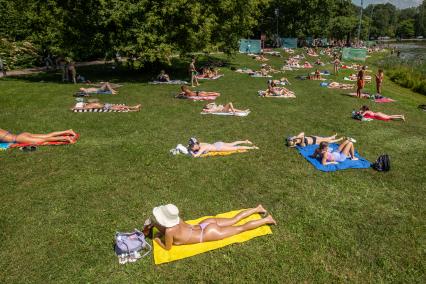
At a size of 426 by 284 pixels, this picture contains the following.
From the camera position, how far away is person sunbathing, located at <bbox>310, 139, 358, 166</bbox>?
985 cm

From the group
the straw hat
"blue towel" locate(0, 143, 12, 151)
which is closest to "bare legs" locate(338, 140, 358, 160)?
the straw hat

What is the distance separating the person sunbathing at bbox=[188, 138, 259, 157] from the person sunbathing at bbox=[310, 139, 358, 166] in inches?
83.9

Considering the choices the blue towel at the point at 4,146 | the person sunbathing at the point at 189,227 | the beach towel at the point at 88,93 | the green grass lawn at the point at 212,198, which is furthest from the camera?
the beach towel at the point at 88,93

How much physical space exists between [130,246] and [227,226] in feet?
6.36

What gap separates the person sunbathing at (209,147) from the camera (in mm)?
10336

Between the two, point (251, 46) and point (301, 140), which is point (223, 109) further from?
point (251, 46)

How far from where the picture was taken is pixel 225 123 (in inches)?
547

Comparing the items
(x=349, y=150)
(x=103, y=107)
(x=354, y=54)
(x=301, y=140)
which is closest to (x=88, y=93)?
(x=103, y=107)

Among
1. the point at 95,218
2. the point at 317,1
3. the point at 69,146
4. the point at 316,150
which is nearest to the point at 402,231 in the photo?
the point at 316,150

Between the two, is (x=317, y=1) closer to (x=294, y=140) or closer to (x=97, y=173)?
(x=294, y=140)

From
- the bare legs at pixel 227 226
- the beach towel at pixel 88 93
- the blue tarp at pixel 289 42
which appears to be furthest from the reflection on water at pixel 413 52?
the bare legs at pixel 227 226

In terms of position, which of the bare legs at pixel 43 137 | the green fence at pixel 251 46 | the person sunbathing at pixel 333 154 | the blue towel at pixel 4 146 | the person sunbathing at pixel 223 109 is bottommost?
the person sunbathing at pixel 333 154

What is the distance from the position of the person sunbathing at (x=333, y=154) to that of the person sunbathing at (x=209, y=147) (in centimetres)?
213

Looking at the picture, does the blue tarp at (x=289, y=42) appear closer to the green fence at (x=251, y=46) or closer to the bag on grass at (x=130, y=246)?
the green fence at (x=251, y=46)
